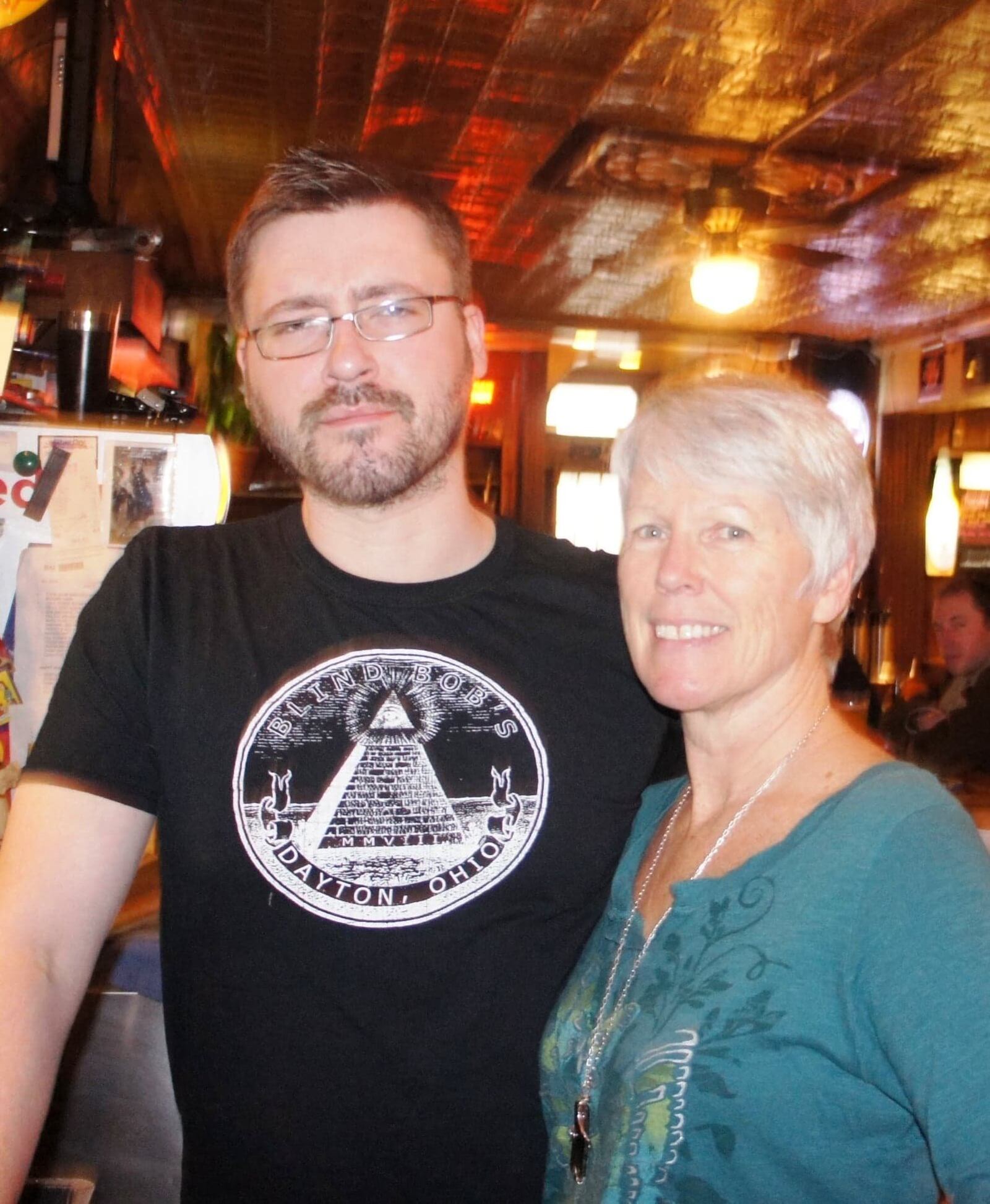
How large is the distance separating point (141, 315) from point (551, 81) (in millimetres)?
1762

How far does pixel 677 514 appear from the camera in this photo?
1328mm

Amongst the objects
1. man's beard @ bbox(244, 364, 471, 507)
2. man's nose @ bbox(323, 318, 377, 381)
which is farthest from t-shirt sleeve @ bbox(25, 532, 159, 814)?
man's nose @ bbox(323, 318, 377, 381)

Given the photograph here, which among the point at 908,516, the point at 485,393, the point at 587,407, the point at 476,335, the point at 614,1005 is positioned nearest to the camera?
the point at 614,1005

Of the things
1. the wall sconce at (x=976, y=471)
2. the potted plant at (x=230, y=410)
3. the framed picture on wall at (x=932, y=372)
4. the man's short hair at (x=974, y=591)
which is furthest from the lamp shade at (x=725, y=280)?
the wall sconce at (x=976, y=471)

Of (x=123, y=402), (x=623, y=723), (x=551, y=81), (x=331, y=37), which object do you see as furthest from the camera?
(x=551, y=81)

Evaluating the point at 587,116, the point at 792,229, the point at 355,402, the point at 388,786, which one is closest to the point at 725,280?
the point at 792,229

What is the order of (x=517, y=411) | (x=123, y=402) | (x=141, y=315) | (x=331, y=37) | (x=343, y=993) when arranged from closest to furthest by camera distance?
(x=343, y=993) → (x=123, y=402) → (x=141, y=315) → (x=331, y=37) → (x=517, y=411)

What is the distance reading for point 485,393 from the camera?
25.1ft

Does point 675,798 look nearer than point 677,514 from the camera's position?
No

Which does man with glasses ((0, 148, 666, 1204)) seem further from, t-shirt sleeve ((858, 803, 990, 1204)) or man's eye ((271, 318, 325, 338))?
t-shirt sleeve ((858, 803, 990, 1204))

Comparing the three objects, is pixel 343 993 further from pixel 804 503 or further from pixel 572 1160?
pixel 804 503

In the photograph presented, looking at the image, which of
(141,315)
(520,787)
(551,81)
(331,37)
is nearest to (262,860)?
(520,787)

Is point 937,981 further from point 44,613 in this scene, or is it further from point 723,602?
point 44,613

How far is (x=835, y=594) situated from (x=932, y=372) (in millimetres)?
6992
